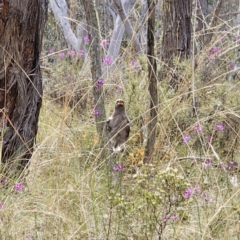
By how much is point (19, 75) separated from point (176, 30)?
2.28 m

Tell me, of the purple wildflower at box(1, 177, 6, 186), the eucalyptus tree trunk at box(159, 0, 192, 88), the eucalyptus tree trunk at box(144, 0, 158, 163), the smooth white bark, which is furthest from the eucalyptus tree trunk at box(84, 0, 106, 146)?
the smooth white bark

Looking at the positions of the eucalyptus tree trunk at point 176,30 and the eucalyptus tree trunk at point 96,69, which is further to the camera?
the eucalyptus tree trunk at point 176,30

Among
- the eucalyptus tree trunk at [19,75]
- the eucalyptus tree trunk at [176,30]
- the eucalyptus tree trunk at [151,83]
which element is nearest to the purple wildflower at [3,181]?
the eucalyptus tree trunk at [19,75]

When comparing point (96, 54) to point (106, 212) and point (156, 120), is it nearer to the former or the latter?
point (156, 120)

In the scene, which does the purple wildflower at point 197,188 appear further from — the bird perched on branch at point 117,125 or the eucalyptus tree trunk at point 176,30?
the eucalyptus tree trunk at point 176,30

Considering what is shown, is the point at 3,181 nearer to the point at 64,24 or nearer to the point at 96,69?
the point at 96,69

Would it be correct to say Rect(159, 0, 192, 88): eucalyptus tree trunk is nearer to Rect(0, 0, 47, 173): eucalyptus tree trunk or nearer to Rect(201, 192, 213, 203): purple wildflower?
Rect(0, 0, 47, 173): eucalyptus tree trunk

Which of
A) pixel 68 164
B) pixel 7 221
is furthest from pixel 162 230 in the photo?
pixel 68 164

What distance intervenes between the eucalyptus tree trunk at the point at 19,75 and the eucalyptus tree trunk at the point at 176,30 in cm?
204

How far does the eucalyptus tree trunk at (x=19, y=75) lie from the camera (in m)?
2.89

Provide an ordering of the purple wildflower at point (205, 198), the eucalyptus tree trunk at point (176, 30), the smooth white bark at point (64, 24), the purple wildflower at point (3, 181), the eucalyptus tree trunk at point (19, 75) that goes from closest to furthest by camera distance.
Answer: the purple wildflower at point (205, 198) → the purple wildflower at point (3, 181) → the eucalyptus tree trunk at point (19, 75) → the eucalyptus tree trunk at point (176, 30) → the smooth white bark at point (64, 24)

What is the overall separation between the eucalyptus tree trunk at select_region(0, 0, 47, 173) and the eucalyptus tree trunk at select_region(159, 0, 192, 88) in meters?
2.04

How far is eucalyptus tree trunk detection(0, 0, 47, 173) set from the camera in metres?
2.89

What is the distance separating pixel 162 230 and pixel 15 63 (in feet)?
4.15
